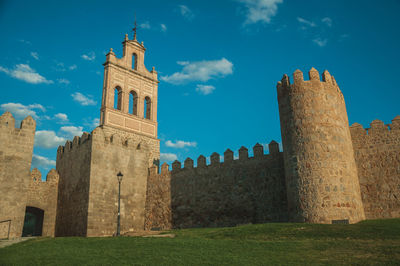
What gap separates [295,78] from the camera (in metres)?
16.2

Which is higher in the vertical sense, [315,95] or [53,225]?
[315,95]

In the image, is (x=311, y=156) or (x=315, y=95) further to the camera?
(x=315, y=95)

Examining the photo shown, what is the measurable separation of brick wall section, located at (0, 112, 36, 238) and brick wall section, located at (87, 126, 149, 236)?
3.44m

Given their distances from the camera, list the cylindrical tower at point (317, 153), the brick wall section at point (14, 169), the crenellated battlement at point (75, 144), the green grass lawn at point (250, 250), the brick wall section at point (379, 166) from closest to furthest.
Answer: the green grass lawn at point (250, 250), the cylindrical tower at point (317, 153), the brick wall section at point (379, 166), the brick wall section at point (14, 169), the crenellated battlement at point (75, 144)

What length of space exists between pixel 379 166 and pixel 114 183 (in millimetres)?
13885

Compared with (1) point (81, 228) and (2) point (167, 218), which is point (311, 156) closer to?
(2) point (167, 218)

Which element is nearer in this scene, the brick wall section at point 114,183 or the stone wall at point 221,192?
the stone wall at point 221,192

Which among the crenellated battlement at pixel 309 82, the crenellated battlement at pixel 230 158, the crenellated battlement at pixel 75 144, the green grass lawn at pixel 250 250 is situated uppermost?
the crenellated battlement at pixel 309 82

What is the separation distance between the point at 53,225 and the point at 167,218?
6.72 metres

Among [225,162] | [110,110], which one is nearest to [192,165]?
[225,162]

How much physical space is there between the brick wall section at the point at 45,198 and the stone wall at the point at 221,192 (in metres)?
5.57

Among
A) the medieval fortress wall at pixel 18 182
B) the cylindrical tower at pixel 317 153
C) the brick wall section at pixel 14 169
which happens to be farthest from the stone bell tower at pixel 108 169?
the cylindrical tower at pixel 317 153

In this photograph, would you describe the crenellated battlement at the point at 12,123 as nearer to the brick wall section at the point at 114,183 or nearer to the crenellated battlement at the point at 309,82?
the brick wall section at the point at 114,183

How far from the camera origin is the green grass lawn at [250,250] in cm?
822
